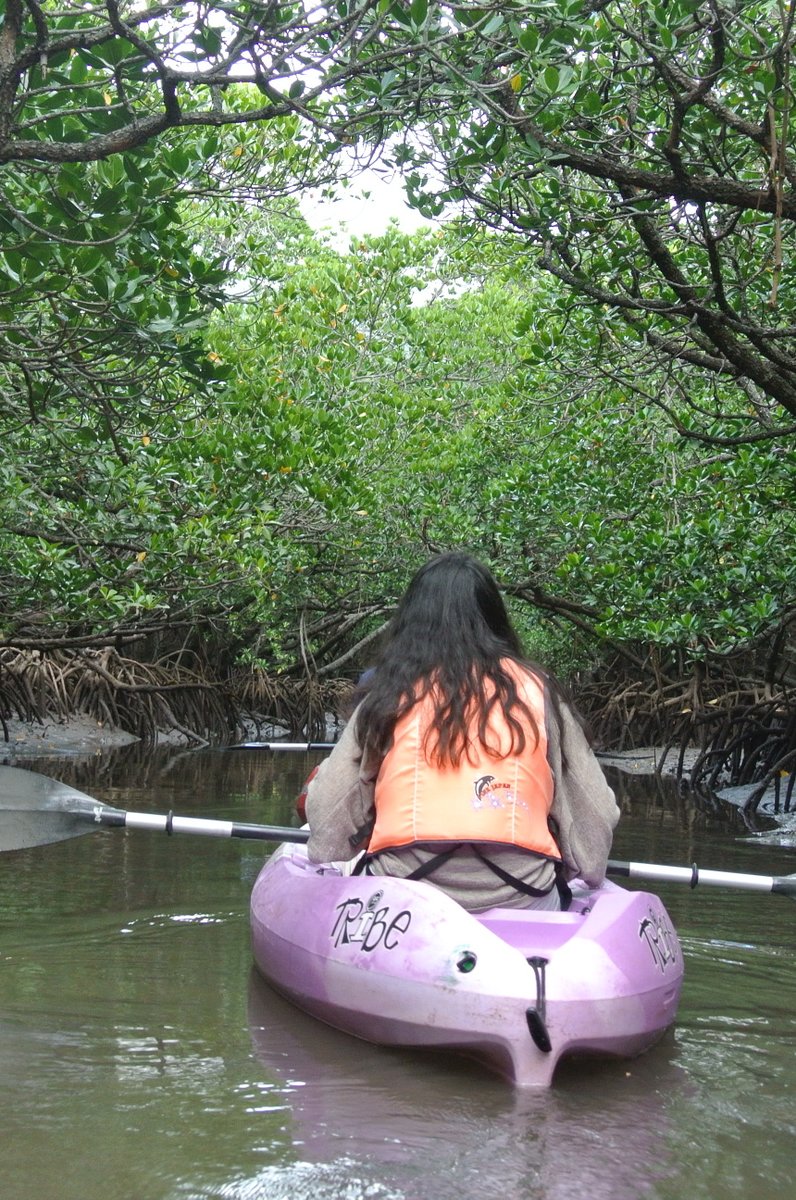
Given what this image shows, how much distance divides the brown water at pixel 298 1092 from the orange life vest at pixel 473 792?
0.52 meters

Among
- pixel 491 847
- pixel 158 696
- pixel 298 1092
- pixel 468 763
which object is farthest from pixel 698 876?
pixel 158 696

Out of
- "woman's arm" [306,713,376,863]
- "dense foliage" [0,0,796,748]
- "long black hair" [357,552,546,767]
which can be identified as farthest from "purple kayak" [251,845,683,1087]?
"dense foliage" [0,0,796,748]

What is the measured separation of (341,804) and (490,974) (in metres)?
0.79

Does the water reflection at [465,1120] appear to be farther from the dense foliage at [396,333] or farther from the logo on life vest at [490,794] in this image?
the dense foliage at [396,333]

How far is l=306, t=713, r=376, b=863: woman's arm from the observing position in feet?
11.3

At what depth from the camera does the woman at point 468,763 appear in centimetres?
320

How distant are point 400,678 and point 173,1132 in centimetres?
125

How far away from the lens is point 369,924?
320 centimetres

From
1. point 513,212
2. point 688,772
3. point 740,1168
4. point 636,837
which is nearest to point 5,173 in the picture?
point 513,212

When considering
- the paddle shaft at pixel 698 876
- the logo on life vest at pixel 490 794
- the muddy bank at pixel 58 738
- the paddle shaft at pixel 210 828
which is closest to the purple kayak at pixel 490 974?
the logo on life vest at pixel 490 794

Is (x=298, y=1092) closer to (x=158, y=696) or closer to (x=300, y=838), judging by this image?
(x=300, y=838)

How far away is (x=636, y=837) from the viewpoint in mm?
7152

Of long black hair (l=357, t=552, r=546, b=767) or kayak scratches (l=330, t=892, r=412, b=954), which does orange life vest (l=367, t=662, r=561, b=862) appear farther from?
kayak scratches (l=330, t=892, r=412, b=954)

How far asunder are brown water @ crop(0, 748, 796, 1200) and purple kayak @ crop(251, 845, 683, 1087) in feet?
0.26
